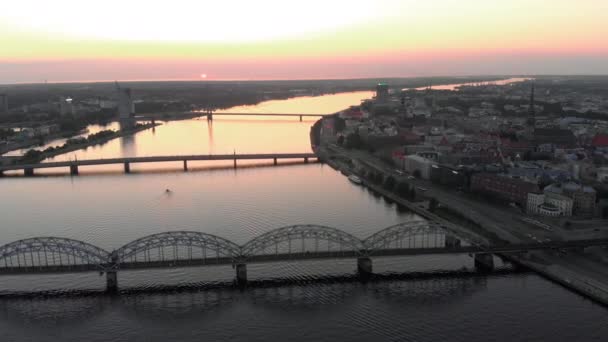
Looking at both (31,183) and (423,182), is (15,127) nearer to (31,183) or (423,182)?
(31,183)

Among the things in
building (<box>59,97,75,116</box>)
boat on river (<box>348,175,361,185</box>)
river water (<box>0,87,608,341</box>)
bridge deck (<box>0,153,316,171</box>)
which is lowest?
river water (<box>0,87,608,341</box>)

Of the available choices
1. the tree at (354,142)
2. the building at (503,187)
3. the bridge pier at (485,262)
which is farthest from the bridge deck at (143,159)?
the bridge pier at (485,262)

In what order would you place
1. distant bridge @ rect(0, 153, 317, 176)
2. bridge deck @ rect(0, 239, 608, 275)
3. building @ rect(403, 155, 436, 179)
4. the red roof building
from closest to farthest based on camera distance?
1. bridge deck @ rect(0, 239, 608, 275)
2. building @ rect(403, 155, 436, 179)
3. distant bridge @ rect(0, 153, 317, 176)
4. the red roof building

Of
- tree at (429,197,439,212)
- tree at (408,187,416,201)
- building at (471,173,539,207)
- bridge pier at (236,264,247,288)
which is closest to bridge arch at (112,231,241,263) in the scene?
bridge pier at (236,264,247,288)

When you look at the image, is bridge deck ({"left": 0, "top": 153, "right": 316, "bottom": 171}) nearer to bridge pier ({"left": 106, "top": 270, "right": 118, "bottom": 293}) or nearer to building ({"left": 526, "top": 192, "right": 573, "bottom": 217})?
building ({"left": 526, "top": 192, "right": 573, "bottom": 217})

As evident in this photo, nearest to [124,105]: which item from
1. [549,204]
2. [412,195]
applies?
[412,195]

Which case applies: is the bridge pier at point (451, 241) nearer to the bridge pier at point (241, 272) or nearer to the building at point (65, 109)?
the bridge pier at point (241, 272)

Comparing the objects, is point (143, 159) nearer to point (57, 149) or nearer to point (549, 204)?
point (57, 149)
